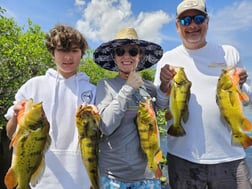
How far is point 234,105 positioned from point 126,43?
1.55 metres

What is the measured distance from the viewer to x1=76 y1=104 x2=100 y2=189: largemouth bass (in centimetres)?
323

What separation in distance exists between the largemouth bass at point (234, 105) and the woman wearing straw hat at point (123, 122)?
81cm

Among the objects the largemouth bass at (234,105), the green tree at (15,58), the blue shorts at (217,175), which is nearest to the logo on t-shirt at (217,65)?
the largemouth bass at (234,105)

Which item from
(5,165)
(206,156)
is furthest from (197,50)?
(5,165)

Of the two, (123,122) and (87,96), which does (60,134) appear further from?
(123,122)

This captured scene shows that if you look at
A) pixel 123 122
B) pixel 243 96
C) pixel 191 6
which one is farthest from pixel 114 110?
pixel 191 6

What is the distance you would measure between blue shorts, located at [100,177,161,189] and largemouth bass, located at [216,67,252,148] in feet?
3.66

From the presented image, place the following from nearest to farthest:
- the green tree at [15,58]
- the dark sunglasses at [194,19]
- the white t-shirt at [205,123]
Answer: the white t-shirt at [205,123], the dark sunglasses at [194,19], the green tree at [15,58]

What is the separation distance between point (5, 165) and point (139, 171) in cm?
1809

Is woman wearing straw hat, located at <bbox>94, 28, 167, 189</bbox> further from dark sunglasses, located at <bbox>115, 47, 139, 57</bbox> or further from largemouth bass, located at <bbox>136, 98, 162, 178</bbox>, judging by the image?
largemouth bass, located at <bbox>136, 98, 162, 178</bbox>

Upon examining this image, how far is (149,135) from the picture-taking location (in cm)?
348

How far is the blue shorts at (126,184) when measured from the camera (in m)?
3.51

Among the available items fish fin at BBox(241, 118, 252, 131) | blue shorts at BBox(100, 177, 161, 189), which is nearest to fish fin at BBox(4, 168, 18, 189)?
blue shorts at BBox(100, 177, 161, 189)

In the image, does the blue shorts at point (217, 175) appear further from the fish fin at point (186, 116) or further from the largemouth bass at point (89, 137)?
the largemouth bass at point (89, 137)
